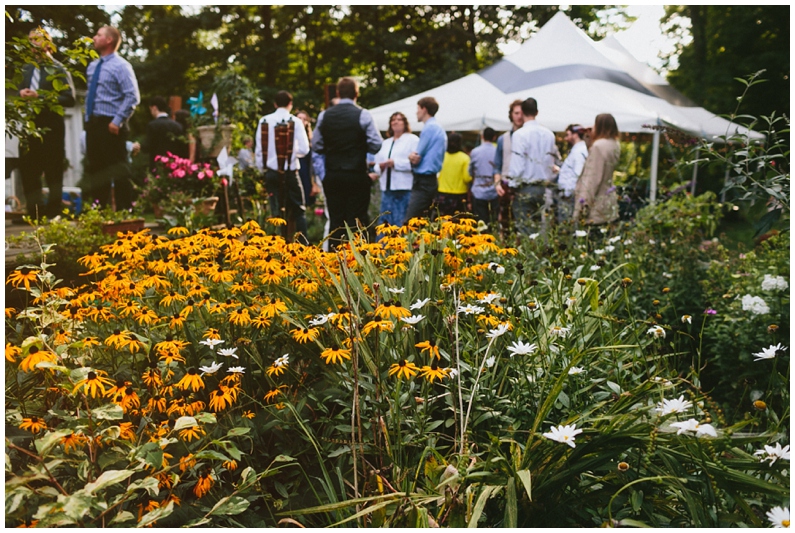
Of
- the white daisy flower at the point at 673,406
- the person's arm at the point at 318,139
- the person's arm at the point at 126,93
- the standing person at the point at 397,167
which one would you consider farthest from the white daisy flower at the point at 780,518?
the person's arm at the point at 126,93

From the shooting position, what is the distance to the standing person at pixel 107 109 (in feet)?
18.6

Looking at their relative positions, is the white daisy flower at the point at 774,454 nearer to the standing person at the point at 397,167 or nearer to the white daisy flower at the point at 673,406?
the white daisy flower at the point at 673,406

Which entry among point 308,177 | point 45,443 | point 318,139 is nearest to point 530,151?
point 318,139

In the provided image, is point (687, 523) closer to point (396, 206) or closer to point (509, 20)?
point (396, 206)

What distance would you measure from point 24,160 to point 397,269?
431 centimetres

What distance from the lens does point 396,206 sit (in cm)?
700

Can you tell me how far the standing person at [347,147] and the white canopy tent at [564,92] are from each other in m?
3.58

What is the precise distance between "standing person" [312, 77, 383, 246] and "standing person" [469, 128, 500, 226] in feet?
5.33

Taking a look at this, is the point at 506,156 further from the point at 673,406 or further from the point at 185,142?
the point at 673,406

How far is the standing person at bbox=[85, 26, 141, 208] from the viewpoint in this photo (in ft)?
18.6

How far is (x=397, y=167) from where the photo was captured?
6.70 m

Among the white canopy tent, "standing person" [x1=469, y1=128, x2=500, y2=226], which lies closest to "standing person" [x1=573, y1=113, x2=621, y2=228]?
"standing person" [x1=469, y1=128, x2=500, y2=226]

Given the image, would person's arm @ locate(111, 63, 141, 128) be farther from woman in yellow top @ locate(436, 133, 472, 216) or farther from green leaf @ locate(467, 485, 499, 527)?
green leaf @ locate(467, 485, 499, 527)

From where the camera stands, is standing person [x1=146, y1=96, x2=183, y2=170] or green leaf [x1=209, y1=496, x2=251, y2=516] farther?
standing person [x1=146, y1=96, x2=183, y2=170]
